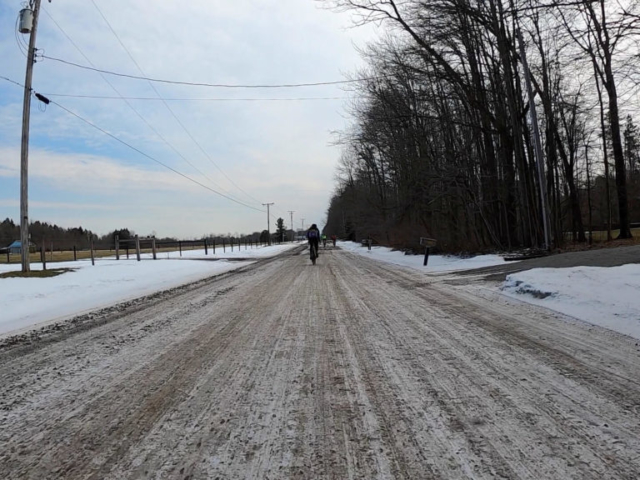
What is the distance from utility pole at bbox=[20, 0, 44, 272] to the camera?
13273mm

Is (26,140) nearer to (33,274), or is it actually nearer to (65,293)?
(33,274)

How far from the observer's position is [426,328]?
5180mm

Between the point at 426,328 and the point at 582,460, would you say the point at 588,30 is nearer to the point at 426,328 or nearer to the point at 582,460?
the point at 426,328

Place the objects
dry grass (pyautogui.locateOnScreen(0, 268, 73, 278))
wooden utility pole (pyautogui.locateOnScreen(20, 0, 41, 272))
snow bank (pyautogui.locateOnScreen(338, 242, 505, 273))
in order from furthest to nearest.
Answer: snow bank (pyautogui.locateOnScreen(338, 242, 505, 273)) → wooden utility pole (pyautogui.locateOnScreen(20, 0, 41, 272)) → dry grass (pyautogui.locateOnScreen(0, 268, 73, 278))

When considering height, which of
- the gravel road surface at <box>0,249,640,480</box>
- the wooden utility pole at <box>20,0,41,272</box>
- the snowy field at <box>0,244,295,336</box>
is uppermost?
the wooden utility pole at <box>20,0,41,272</box>

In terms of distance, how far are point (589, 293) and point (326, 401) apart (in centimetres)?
536

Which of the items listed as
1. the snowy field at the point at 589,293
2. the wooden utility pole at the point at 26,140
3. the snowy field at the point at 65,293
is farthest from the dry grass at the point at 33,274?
the snowy field at the point at 589,293

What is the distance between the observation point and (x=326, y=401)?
2996mm

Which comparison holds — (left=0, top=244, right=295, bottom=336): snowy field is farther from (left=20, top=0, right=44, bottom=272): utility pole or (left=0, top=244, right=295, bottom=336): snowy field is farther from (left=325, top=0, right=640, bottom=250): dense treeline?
(left=325, top=0, right=640, bottom=250): dense treeline

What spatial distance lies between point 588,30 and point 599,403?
9.01m

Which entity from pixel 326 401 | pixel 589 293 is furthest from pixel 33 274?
pixel 589 293

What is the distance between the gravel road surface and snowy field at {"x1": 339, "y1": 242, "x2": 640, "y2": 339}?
589 mm

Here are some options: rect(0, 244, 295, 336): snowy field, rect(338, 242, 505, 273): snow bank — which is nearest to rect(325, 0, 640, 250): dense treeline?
rect(338, 242, 505, 273): snow bank

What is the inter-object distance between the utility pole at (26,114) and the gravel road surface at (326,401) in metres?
10.1
